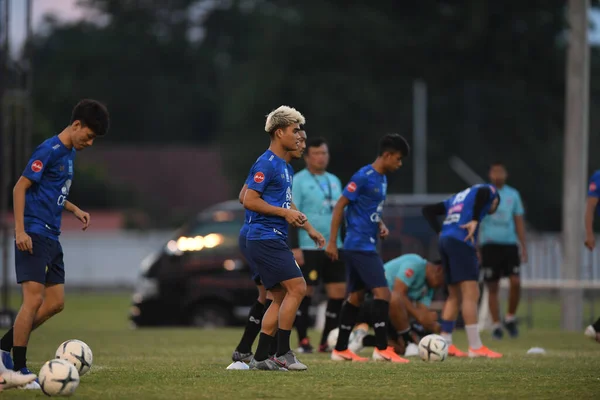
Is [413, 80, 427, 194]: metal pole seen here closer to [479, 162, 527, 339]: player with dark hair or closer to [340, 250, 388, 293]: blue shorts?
[479, 162, 527, 339]: player with dark hair

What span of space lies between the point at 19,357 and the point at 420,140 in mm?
36499

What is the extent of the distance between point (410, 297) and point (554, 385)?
4.51 meters

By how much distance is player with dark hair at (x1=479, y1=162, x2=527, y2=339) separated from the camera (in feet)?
55.6

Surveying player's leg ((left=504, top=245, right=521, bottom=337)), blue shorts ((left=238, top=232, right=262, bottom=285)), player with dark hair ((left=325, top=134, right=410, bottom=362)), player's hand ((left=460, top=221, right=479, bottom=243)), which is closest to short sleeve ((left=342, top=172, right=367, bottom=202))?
player with dark hair ((left=325, top=134, right=410, bottom=362))

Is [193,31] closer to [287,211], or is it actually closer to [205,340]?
[205,340]

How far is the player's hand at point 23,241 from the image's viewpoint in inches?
330

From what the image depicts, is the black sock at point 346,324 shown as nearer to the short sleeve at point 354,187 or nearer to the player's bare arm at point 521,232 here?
the short sleeve at point 354,187

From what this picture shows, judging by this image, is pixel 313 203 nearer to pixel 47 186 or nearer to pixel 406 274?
pixel 406 274

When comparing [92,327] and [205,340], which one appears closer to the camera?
[205,340]

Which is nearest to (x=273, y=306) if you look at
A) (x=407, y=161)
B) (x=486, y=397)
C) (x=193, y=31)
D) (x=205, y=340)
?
(x=486, y=397)

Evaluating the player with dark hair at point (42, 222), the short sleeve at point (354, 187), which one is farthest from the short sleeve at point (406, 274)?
the player with dark hair at point (42, 222)

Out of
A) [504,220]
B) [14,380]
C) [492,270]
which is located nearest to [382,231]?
[14,380]

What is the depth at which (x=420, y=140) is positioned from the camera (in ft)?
145

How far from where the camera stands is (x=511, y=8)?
36.6m
